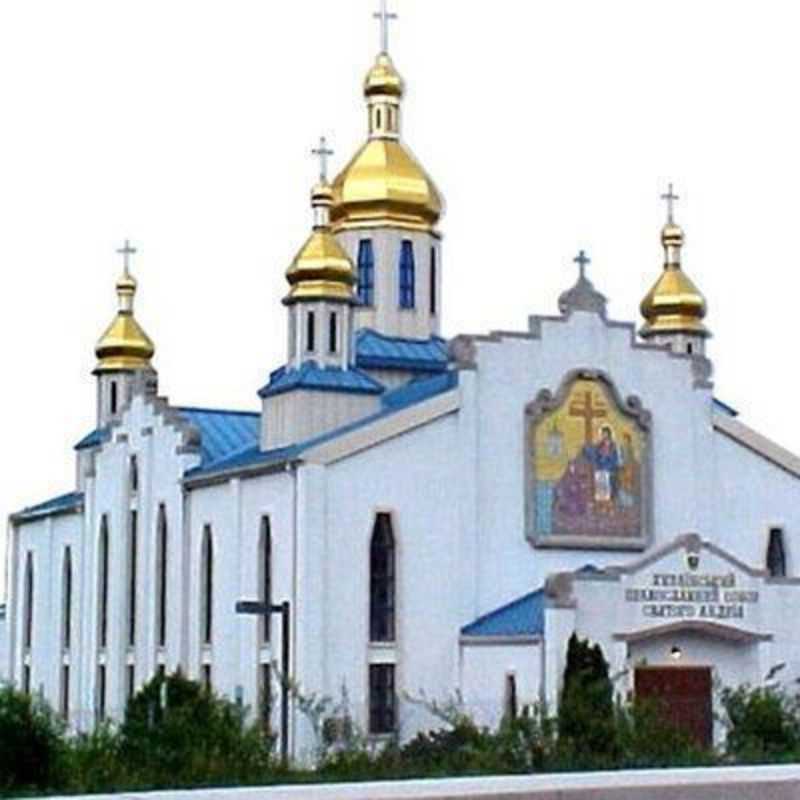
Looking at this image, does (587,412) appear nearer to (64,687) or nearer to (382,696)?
(382,696)

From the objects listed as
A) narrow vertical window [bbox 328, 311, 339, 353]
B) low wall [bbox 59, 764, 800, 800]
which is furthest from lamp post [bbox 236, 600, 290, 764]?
low wall [bbox 59, 764, 800, 800]

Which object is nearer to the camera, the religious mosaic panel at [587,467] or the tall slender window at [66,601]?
the religious mosaic panel at [587,467]

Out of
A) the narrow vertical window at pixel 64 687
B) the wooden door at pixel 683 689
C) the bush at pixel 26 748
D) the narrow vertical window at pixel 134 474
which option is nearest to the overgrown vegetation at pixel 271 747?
the bush at pixel 26 748

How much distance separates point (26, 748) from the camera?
15500 millimetres

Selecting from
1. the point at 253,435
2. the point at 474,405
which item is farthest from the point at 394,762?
the point at 253,435

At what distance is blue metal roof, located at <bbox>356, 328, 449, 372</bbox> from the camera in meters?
41.1

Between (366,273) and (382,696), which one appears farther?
(366,273)

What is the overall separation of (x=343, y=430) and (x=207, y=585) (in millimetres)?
4534

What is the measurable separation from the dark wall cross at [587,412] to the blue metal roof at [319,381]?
138 inches

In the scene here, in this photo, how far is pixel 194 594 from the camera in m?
38.1

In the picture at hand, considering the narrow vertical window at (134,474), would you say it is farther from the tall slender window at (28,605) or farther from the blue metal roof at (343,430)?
the tall slender window at (28,605)

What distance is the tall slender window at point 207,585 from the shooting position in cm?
3759

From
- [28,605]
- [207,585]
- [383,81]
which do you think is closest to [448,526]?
[207,585]

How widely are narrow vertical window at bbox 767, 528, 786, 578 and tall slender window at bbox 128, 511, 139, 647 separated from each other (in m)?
11.9
